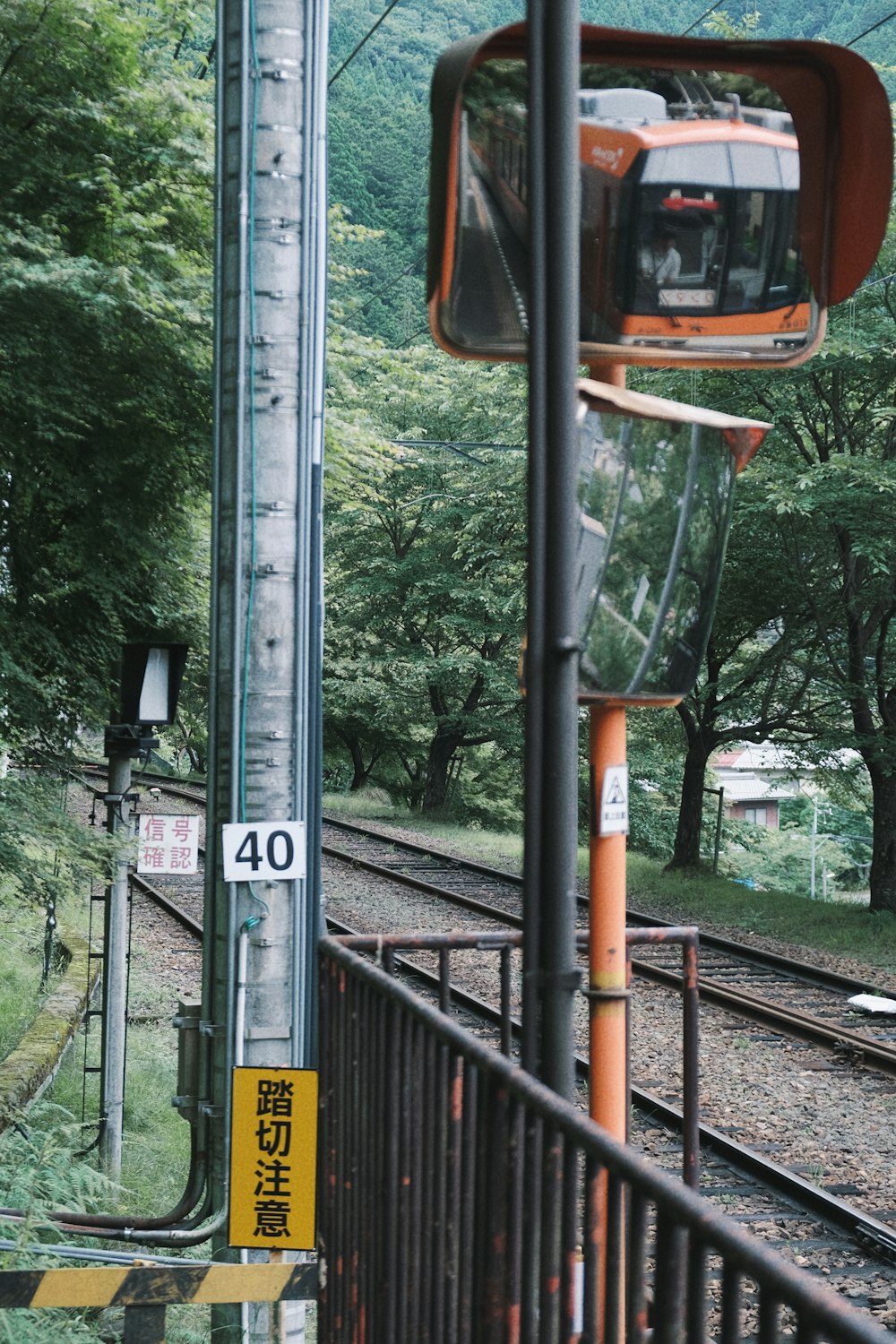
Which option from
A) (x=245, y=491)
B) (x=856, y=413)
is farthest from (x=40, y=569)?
(x=856, y=413)

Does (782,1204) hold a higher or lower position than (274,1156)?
lower

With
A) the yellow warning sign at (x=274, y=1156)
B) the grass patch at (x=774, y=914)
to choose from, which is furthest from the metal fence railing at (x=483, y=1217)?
the grass patch at (x=774, y=914)

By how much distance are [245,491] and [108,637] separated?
665 cm

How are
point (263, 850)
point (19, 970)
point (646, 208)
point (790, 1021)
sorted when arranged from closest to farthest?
point (646, 208) < point (263, 850) < point (790, 1021) < point (19, 970)

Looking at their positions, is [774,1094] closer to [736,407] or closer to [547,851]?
Result: [547,851]

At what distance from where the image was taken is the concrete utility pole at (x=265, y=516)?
4703 mm

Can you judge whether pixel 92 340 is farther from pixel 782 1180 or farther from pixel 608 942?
pixel 608 942

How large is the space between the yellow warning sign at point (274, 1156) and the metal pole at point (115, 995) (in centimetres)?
442

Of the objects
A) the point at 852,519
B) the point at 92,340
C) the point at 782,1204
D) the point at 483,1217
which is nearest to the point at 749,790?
the point at 852,519

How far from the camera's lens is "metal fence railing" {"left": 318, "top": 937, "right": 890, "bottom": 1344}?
174cm

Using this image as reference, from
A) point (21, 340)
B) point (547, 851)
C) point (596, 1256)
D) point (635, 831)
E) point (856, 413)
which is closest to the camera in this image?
point (596, 1256)

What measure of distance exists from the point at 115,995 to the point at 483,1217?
690 centimetres

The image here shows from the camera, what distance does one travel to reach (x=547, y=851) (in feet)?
9.25

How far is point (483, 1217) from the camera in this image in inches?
94.3
